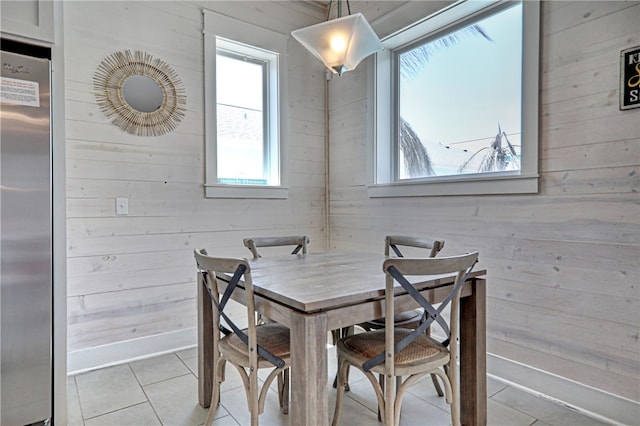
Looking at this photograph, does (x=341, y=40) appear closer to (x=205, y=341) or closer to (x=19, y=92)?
(x=19, y=92)

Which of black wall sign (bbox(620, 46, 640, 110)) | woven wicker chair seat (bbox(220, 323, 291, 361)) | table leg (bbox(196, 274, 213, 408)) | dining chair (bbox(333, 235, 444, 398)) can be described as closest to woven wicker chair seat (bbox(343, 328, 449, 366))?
dining chair (bbox(333, 235, 444, 398))

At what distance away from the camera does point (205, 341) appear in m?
1.87

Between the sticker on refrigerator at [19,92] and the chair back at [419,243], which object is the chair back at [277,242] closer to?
Result: the chair back at [419,243]

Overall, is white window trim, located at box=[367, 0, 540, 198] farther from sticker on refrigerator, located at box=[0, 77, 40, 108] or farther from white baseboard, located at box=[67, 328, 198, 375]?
sticker on refrigerator, located at box=[0, 77, 40, 108]

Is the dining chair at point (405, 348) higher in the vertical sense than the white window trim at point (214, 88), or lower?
lower

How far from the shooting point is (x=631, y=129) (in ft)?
5.58

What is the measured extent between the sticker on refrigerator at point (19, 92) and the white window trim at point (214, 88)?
4.14 feet

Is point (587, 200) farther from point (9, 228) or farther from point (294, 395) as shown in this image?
point (9, 228)

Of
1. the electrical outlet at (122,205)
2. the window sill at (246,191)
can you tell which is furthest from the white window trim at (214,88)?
the electrical outlet at (122,205)

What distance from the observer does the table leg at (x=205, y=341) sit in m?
1.87

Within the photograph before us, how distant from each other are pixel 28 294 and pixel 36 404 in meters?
0.52

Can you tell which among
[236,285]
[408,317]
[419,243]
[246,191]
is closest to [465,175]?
[419,243]

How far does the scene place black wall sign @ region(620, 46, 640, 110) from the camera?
1.67 metres

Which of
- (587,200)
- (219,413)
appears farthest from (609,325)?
(219,413)
